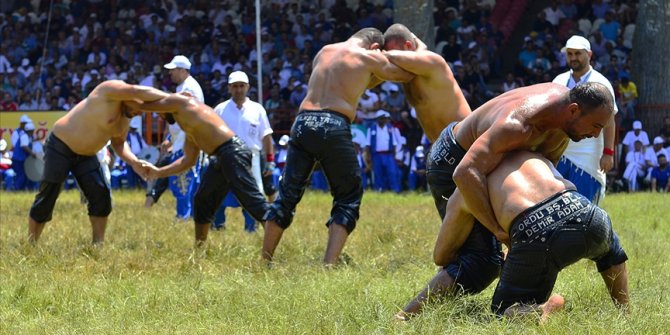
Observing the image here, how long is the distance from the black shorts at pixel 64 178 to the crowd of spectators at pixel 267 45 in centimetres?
981

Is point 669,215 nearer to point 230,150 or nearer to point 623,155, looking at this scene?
point 230,150

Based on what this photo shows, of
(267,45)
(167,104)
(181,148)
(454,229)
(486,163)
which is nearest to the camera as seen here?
(486,163)

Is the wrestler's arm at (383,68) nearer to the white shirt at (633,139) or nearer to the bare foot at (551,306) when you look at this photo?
the bare foot at (551,306)

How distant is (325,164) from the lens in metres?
8.05

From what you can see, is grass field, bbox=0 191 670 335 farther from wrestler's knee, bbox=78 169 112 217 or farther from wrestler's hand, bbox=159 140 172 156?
wrestler's hand, bbox=159 140 172 156

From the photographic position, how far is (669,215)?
11.5m

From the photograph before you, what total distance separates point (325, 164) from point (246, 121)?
3.90 m

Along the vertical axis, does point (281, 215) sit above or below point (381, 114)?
above

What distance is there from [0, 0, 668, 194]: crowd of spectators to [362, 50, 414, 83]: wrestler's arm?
11009 mm

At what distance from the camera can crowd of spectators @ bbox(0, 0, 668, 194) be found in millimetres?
19578

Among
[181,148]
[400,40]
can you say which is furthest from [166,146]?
[400,40]

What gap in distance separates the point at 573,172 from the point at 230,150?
2.66 meters

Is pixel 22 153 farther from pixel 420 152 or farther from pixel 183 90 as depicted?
pixel 183 90

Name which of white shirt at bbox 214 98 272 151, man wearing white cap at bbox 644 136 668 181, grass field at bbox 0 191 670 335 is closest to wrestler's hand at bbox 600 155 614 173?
grass field at bbox 0 191 670 335
